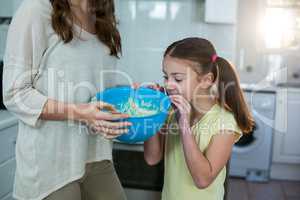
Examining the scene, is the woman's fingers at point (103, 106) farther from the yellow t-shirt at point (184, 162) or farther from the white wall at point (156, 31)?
the white wall at point (156, 31)

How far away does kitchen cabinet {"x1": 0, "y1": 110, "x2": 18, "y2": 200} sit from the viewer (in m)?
1.82

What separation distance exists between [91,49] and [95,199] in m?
0.51

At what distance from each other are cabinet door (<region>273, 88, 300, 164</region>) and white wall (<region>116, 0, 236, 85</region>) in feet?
1.89

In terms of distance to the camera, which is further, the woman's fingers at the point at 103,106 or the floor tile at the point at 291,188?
the floor tile at the point at 291,188

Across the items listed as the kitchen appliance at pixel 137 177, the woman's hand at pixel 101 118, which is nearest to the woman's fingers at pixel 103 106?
the woman's hand at pixel 101 118

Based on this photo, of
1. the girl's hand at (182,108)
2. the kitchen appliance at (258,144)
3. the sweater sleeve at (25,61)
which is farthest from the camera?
the kitchen appliance at (258,144)

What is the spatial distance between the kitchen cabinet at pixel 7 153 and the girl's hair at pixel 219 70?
3.55ft

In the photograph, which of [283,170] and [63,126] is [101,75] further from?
[283,170]

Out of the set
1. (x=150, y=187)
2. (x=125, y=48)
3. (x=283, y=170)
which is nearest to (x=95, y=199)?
(x=150, y=187)

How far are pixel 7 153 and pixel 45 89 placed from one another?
3.27ft

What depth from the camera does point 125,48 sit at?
2979 mm

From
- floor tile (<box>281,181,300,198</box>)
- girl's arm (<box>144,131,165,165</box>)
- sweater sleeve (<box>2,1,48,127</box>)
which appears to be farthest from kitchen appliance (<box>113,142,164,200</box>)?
floor tile (<box>281,181,300,198</box>)

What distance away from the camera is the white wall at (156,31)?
9.32 ft

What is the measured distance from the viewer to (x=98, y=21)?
117 centimetres
